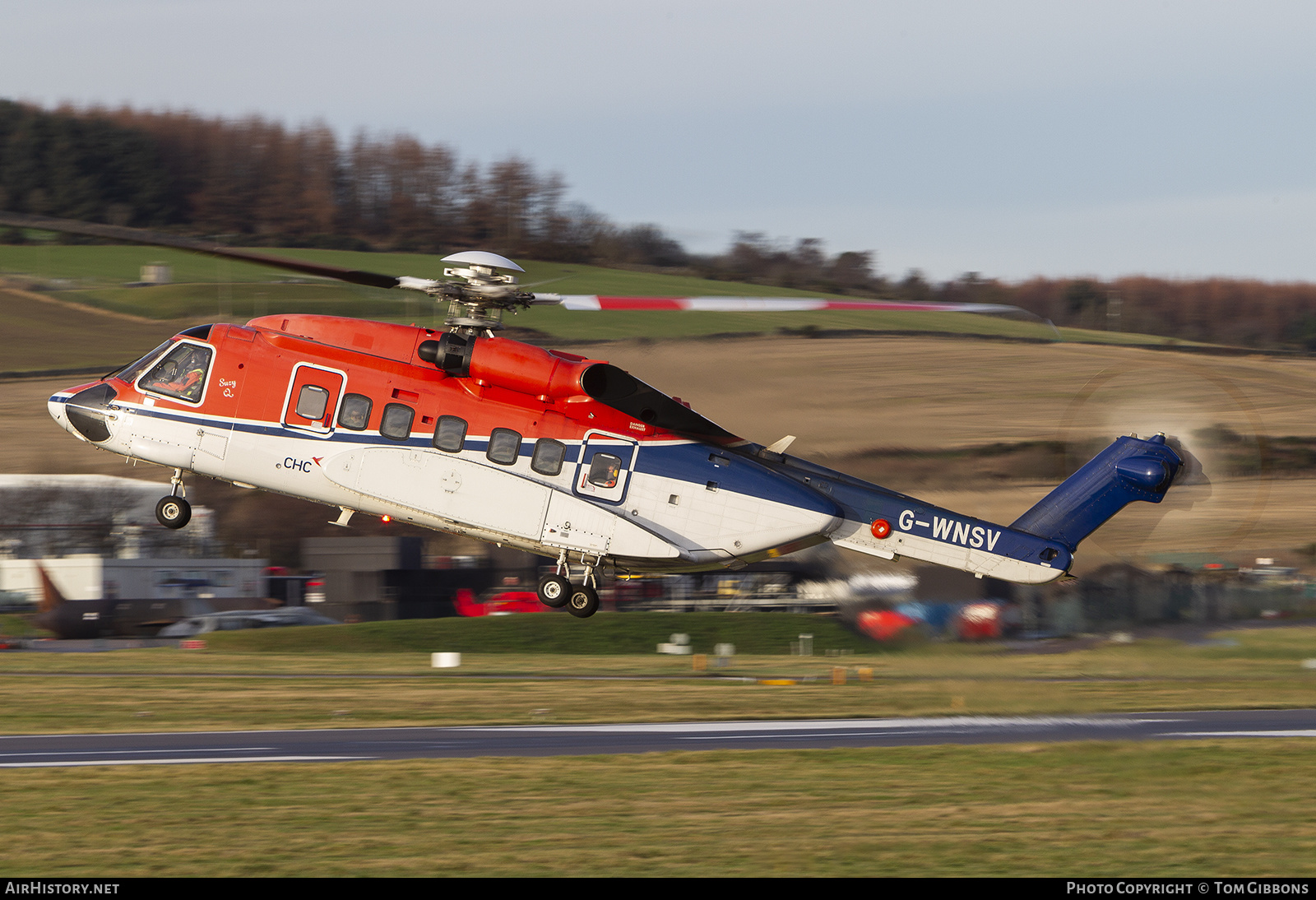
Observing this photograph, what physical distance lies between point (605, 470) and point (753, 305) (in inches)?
147

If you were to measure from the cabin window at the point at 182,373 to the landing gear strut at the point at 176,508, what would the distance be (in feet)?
4.03

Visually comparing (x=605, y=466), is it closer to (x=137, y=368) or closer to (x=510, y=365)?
(x=510, y=365)

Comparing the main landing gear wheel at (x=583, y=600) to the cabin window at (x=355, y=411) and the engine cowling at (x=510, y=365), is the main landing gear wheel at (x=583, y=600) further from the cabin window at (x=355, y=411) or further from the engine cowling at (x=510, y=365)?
the cabin window at (x=355, y=411)

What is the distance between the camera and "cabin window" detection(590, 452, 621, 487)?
688 inches

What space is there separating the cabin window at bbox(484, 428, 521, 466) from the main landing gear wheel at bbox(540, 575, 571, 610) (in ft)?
6.03

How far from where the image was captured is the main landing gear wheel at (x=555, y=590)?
1764 cm

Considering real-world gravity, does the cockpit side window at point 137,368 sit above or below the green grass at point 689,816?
above

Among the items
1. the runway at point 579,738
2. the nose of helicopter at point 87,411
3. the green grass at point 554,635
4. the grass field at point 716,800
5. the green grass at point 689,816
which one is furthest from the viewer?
the green grass at point 554,635

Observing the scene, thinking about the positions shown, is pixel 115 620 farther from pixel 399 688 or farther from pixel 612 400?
pixel 612 400

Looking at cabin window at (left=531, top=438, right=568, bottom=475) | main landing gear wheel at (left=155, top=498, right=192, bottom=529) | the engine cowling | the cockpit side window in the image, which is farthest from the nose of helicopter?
cabin window at (left=531, top=438, right=568, bottom=475)

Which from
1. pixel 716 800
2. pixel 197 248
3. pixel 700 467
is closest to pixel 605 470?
pixel 700 467

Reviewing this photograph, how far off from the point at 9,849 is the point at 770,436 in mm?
13439

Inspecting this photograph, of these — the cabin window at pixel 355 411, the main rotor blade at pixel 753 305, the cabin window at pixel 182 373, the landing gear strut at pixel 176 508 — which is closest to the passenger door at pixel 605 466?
the main rotor blade at pixel 753 305

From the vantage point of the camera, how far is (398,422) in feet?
57.4
